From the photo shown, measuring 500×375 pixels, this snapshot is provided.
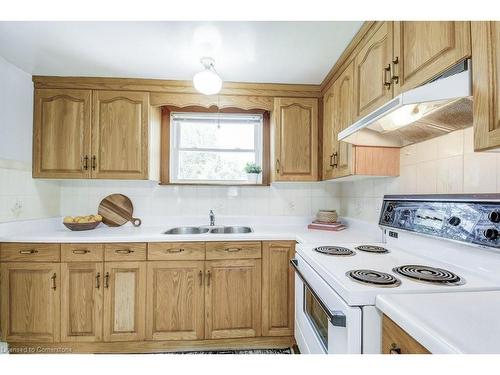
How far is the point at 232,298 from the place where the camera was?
181 centimetres

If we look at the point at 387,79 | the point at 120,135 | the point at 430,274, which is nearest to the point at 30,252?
the point at 120,135

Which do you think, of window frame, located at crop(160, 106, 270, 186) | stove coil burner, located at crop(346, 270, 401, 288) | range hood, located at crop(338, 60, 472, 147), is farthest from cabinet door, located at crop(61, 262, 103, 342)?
range hood, located at crop(338, 60, 472, 147)

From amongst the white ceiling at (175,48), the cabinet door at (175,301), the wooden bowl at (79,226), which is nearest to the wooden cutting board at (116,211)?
the wooden bowl at (79,226)

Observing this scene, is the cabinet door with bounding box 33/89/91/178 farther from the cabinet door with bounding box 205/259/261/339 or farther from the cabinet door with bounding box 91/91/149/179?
the cabinet door with bounding box 205/259/261/339

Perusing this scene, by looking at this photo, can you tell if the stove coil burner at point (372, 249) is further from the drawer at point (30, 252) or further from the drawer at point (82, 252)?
the drawer at point (30, 252)

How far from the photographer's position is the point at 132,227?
222 centimetres

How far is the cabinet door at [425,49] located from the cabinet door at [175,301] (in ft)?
5.55

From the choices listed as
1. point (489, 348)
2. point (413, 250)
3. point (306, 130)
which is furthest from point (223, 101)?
point (489, 348)

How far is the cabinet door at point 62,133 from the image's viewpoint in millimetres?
1981

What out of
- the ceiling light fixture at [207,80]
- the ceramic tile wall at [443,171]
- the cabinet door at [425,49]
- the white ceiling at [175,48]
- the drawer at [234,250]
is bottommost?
the drawer at [234,250]

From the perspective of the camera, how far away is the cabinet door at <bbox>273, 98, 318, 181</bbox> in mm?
2117

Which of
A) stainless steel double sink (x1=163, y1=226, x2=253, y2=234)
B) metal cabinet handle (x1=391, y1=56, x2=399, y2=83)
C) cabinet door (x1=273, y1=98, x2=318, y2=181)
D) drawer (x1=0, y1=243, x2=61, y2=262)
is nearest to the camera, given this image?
metal cabinet handle (x1=391, y1=56, x2=399, y2=83)

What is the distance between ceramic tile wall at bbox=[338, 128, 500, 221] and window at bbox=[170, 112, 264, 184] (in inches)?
46.7

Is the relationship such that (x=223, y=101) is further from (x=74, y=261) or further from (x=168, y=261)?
(x=74, y=261)
